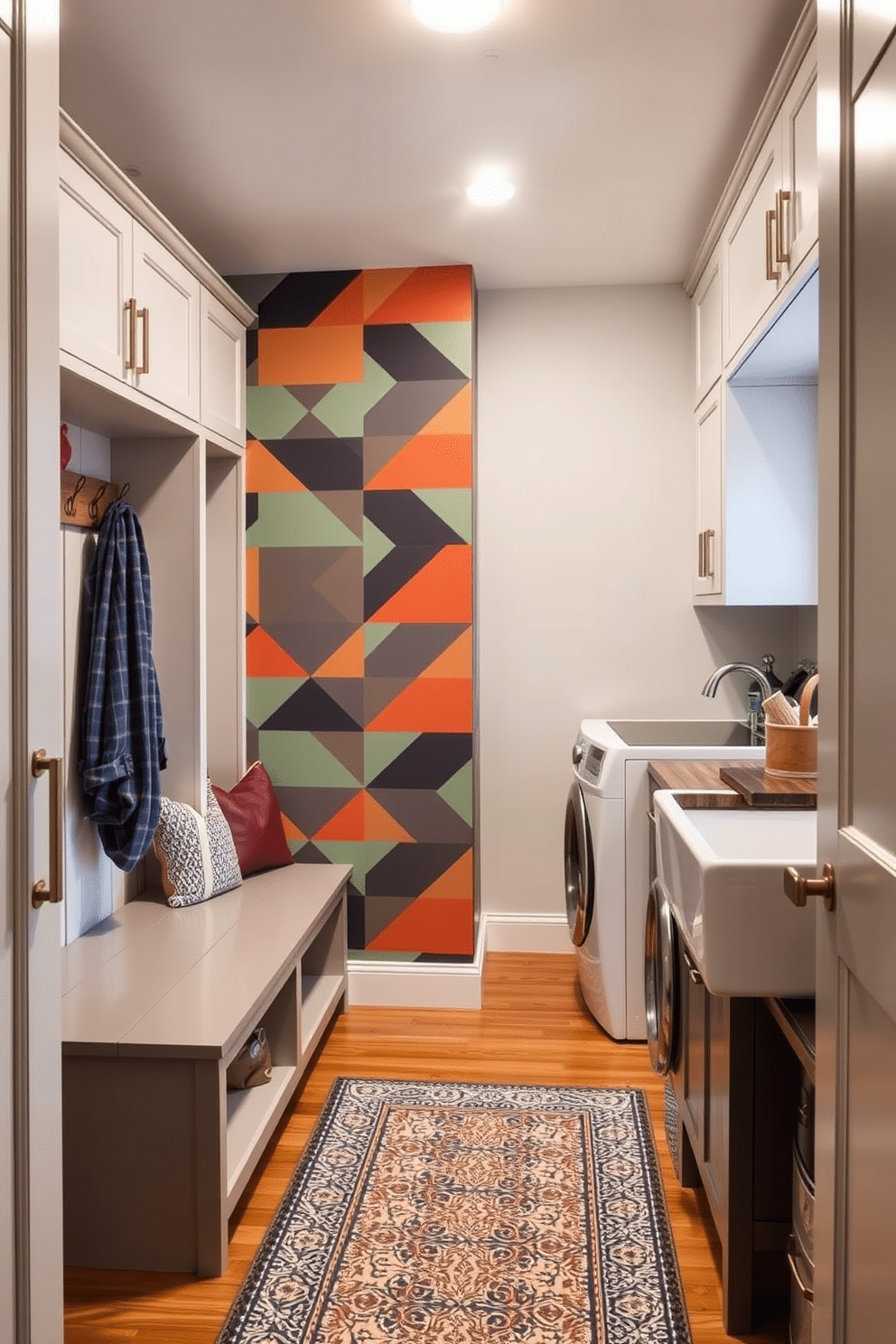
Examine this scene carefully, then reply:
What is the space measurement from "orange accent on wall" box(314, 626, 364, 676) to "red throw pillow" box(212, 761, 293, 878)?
0.42 metres

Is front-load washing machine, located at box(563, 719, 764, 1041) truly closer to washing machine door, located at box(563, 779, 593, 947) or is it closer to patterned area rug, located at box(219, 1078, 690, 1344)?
washing machine door, located at box(563, 779, 593, 947)

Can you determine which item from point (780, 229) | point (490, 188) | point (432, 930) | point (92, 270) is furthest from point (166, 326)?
point (432, 930)

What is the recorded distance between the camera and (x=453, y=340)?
137 inches

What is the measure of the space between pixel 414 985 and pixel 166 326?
2221 millimetres

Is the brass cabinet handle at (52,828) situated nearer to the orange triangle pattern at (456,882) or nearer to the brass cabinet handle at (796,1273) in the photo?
the brass cabinet handle at (796,1273)

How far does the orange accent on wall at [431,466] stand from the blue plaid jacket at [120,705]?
0.97m

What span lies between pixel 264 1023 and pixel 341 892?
0.70m

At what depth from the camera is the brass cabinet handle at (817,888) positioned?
121 cm

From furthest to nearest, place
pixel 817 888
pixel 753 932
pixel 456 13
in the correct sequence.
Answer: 1. pixel 456 13
2. pixel 753 932
3. pixel 817 888

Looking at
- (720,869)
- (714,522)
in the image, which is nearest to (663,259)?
(714,522)

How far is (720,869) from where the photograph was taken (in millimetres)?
1522

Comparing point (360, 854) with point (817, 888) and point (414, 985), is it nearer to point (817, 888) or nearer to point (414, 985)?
point (414, 985)

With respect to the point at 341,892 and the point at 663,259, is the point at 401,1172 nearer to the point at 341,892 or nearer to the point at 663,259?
the point at 341,892

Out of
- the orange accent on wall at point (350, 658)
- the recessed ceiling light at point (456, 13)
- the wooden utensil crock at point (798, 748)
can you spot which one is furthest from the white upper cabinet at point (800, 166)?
the orange accent on wall at point (350, 658)
